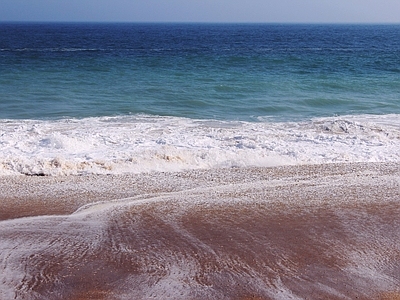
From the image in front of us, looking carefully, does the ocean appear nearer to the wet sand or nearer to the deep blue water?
the wet sand

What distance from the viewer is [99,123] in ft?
50.2

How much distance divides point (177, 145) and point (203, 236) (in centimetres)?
515

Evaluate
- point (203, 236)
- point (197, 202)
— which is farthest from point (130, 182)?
point (203, 236)

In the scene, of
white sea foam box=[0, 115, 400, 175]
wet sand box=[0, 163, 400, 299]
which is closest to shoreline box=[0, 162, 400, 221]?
wet sand box=[0, 163, 400, 299]

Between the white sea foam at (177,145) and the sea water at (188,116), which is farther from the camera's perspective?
the sea water at (188,116)

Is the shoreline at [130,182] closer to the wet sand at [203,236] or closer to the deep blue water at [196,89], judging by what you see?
the wet sand at [203,236]

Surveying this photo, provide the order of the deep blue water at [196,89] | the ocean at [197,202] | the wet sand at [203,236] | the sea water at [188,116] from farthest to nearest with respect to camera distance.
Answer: the deep blue water at [196,89] → the sea water at [188,116] → the ocean at [197,202] → the wet sand at [203,236]

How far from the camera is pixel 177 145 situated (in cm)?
1201

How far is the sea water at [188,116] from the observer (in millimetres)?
10992

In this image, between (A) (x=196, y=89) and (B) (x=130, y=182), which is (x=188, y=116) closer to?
(A) (x=196, y=89)

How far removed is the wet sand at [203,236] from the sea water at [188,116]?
132 cm

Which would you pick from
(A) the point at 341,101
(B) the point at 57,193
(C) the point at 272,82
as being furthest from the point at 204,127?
(C) the point at 272,82

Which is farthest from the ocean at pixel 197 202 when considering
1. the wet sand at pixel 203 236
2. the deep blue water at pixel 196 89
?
the deep blue water at pixel 196 89

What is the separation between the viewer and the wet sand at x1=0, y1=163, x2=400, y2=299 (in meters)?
5.76
